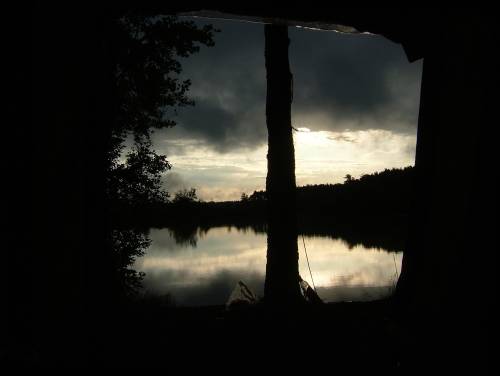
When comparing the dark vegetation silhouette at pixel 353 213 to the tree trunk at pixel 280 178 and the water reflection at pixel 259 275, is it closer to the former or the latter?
the water reflection at pixel 259 275

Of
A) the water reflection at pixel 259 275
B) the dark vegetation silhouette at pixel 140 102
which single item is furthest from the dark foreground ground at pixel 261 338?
the water reflection at pixel 259 275

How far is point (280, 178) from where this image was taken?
6223 millimetres

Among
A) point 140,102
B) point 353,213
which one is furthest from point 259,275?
point 353,213

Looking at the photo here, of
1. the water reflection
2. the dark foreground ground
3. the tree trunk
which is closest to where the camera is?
the dark foreground ground

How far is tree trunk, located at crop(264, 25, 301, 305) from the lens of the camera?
6.19 metres

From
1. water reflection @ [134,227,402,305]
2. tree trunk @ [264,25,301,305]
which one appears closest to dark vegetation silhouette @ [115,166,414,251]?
water reflection @ [134,227,402,305]

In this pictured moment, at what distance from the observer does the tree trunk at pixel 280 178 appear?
6188mm

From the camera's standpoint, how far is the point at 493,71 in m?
1.85

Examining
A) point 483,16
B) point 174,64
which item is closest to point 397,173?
point 174,64

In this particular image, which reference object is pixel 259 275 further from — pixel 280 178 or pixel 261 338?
pixel 261 338

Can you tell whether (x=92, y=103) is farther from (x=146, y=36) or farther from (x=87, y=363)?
(x=146, y=36)

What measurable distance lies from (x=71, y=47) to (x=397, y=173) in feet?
287

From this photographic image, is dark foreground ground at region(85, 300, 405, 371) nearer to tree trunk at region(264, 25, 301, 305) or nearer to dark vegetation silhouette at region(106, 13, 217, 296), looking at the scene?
tree trunk at region(264, 25, 301, 305)

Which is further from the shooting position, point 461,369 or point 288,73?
point 288,73
